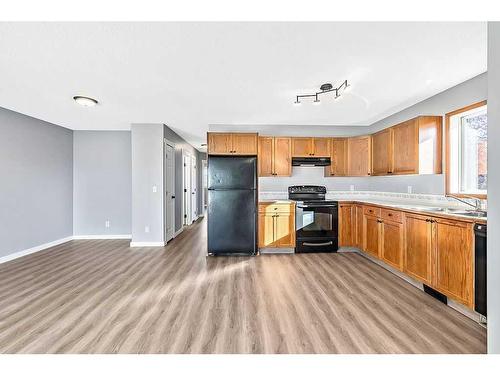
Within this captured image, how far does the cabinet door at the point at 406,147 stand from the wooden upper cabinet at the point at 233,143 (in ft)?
6.97

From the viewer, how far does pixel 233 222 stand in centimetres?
386

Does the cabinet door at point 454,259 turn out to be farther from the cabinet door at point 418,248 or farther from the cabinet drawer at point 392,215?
the cabinet drawer at point 392,215

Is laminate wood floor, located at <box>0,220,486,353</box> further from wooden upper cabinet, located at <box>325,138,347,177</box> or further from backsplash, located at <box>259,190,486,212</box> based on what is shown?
wooden upper cabinet, located at <box>325,138,347,177</box>

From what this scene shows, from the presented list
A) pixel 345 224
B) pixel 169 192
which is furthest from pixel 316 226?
pixel 169 192

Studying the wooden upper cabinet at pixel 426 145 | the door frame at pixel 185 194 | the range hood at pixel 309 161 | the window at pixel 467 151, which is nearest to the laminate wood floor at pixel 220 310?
the window at pixel 467 151

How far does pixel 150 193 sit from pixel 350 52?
3.89 m

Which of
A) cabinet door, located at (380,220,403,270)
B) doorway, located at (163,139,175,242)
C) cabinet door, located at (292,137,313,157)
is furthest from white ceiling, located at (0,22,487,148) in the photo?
cabinet door, located at (380,220,403,270)

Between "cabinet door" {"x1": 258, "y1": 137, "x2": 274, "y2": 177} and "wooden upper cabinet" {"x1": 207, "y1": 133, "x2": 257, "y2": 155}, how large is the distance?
0.26 metres

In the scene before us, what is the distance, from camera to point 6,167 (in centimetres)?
360

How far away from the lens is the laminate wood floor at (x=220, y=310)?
5.64 ft

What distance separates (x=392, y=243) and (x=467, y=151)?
1384 millimetres

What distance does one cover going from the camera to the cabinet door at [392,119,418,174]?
3055 mm

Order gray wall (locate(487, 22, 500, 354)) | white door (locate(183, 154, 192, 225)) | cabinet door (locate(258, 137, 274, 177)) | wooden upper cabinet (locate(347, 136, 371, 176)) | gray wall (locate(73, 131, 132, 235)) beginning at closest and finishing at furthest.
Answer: gray wall (locate(487, 22, 500, 354)) < wooden upper cabinet (locate(347, 136, 371, 176)) < cabinet door (locate(258, 137, 274, 177)) < gray wall (locate(73, 131, 132, 235)) < white door (locate(183, 154, 192, 225))

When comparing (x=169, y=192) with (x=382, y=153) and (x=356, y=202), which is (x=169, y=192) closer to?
(x=356, y=202)
